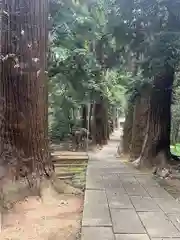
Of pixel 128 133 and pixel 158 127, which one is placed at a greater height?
pixel 158 127

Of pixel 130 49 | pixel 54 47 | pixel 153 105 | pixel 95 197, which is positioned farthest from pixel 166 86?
pixel 95 197

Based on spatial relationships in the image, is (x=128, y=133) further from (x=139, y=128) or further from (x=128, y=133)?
(x=139, y=128)

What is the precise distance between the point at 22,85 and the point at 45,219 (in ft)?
6.90

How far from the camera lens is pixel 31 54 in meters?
5.64

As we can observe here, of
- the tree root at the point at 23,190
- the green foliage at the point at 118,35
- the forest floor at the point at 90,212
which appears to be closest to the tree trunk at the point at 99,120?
the green foliage at the point at 118,35

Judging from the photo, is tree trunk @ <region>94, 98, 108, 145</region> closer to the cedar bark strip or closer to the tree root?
the cedar bark strip

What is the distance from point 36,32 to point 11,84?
94 centimetres

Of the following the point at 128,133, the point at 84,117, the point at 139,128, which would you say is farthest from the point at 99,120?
the point at 139,128

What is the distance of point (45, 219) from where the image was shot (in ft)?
15.8

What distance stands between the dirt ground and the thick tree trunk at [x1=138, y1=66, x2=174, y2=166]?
14.0ft

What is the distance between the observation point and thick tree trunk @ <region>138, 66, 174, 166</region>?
967cm

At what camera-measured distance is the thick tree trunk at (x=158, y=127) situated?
967 cm

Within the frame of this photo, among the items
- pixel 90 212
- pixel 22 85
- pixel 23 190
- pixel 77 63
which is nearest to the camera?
pixel 90 212

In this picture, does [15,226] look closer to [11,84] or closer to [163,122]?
[11,84]
